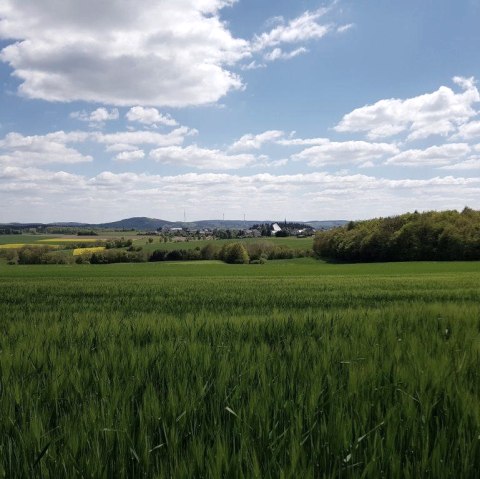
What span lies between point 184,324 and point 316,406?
12.7 feet

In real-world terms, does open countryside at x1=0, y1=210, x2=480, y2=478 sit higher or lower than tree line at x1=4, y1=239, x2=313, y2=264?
higher

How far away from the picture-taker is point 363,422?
2.58 m

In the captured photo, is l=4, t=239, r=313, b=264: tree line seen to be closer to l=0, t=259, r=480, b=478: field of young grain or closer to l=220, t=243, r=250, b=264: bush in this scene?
l=220, t=243, r=250, b=264: bush

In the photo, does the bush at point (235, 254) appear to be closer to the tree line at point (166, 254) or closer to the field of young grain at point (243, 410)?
the tree line at point (166, 254)

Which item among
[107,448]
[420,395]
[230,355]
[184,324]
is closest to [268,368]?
[230,355]

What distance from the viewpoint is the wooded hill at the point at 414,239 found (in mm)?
77938

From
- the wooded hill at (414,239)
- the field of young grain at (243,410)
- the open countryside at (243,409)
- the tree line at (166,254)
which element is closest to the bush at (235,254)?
the tree line at (166,254)

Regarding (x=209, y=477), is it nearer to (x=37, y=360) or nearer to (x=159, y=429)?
(x=159, y=429)

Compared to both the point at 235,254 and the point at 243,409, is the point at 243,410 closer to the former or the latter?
the point at 243,409

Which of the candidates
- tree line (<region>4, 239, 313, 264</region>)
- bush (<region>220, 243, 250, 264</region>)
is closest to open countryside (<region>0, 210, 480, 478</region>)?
bush (<region>220, 243, 250, 264</region>)

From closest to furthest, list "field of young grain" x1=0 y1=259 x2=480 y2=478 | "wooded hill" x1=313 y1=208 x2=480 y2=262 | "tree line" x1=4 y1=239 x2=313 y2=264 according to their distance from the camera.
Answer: "field of young grain" x1=0 y1=259 x2=480 y2=478, "wooded hill" x1=313 y1=208 x2=480 y2=262, "tree line" x1=4 y1=239 x2=313 y2=264

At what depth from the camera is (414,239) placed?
276ft

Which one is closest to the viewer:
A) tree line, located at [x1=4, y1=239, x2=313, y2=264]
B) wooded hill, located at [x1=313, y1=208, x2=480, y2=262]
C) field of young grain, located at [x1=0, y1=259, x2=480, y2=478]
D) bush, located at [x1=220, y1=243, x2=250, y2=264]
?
field of young grain, located at [x1=0, y1=259, x2=480, y2=478]

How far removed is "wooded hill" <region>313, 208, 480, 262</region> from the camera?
77938 mm
